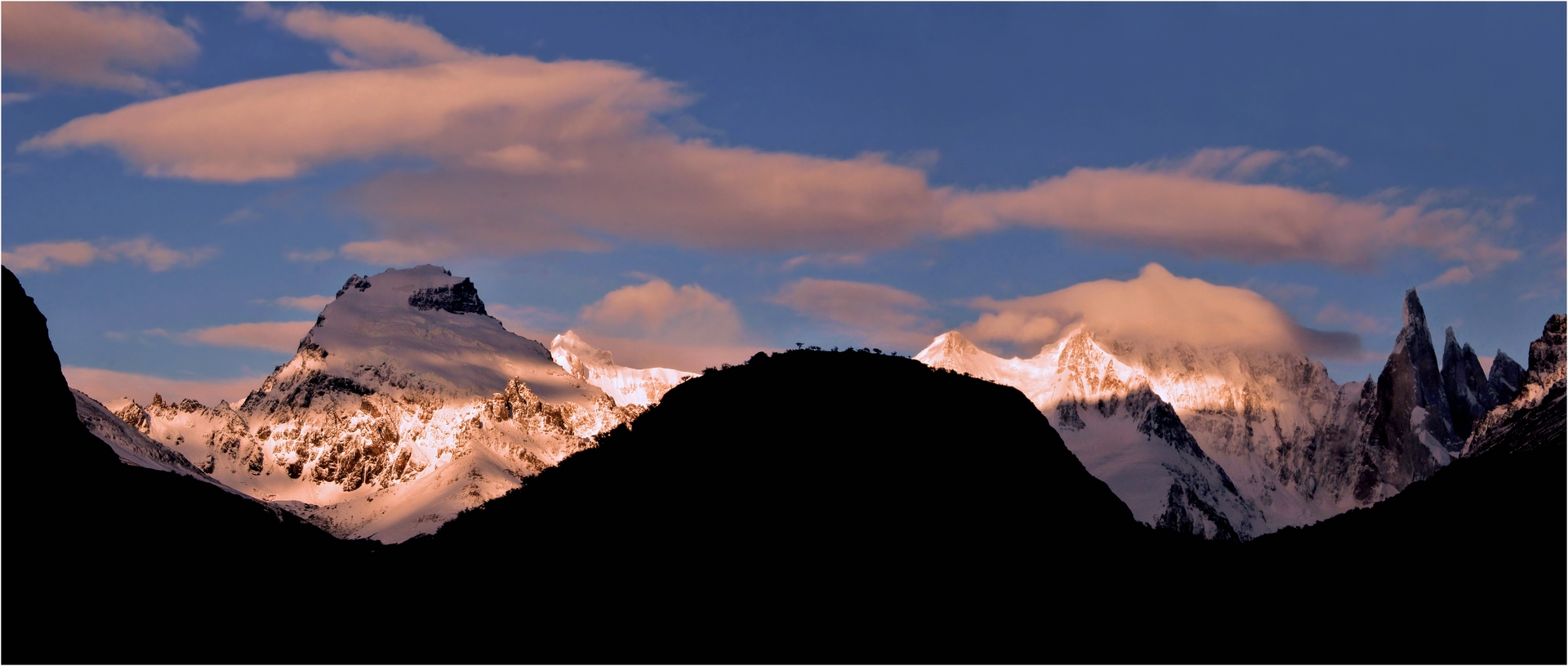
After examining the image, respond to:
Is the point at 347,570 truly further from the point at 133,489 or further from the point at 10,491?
the point at 10,491

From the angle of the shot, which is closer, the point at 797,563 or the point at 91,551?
the point at 797,563

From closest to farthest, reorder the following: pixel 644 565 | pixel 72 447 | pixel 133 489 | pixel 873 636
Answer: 1. pixel 873 636
2. pixel 644 565
3. pixel 72 447
4. pixel 133 489

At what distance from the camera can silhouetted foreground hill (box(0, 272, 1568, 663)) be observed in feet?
186

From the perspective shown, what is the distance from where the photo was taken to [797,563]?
57844 mm

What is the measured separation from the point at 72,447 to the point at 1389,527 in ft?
191

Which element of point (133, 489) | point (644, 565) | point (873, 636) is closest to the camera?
point (873, 636)

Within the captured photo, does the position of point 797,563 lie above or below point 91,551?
above

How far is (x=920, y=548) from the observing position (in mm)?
58500

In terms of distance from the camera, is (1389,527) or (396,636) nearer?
(396,636)

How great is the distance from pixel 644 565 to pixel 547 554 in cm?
548

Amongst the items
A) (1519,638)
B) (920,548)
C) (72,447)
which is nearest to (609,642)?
(920,548)

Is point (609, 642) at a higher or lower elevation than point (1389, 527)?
lower

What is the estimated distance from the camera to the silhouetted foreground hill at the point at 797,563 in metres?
56.6

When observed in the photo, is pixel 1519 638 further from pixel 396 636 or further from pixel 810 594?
pixel 396 636
